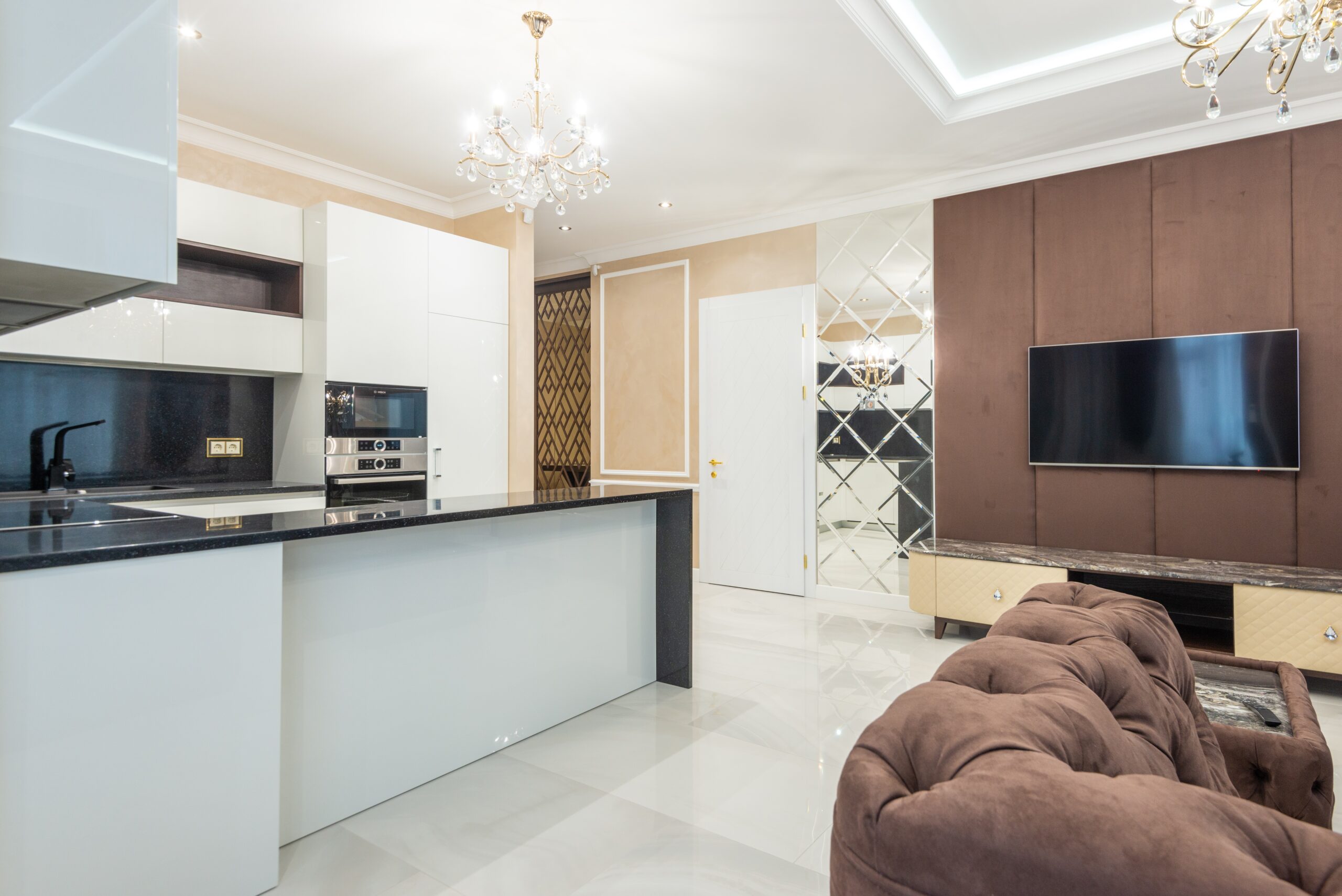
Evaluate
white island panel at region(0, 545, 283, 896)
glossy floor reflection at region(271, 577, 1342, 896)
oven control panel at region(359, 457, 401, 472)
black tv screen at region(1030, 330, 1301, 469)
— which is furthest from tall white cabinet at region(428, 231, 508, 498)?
black tv screen at region(1030, 330, 1301, 469)

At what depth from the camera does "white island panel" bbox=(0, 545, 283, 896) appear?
130 cm

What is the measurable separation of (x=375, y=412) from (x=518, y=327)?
1101 mm

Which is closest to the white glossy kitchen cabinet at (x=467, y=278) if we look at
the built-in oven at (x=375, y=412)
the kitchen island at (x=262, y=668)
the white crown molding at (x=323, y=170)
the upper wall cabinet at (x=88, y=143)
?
the white crown molding at (x=323, y=170)

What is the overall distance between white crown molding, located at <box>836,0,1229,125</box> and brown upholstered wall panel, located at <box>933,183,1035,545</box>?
79cm

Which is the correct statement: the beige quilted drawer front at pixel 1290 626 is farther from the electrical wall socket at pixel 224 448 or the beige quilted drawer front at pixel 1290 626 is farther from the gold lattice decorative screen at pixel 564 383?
the electrical wall socket at pixel 224 448

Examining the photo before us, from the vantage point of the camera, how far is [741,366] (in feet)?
16.7

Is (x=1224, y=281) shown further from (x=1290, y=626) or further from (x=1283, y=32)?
(x=1283, y=32)

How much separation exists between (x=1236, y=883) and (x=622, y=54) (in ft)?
10.4

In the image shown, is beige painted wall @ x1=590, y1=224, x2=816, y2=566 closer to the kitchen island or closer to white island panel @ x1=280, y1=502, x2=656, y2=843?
white island panel @ x1=280, y1=502, x2=656, y2=843

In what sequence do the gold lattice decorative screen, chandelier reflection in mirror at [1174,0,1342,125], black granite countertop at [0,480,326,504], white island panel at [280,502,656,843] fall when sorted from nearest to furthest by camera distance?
1. chandelier reflection in mirror at [1174,0,1342,125]
2. white island panel at [280,502,656,843]
3. black granite countertop at [0,480,326,504]
4. the gold lattice decorative screen

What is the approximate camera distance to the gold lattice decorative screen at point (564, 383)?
6117mm

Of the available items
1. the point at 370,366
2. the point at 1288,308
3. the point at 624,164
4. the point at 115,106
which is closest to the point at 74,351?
the point at 370,366

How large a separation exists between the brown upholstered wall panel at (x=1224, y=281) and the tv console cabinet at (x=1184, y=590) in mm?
162

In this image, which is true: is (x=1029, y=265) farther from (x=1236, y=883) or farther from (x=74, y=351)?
(x=74, y=351)
